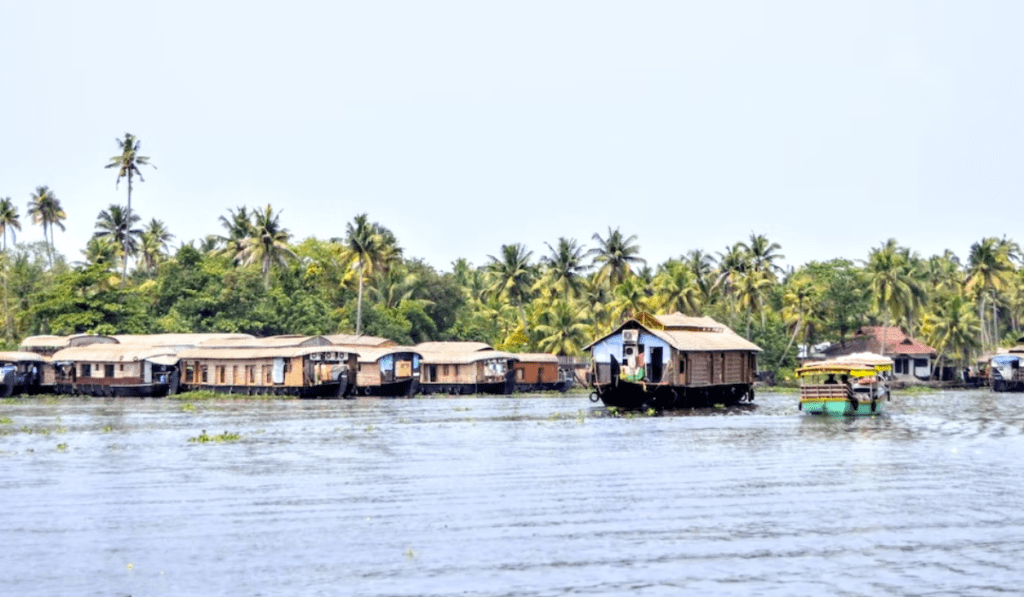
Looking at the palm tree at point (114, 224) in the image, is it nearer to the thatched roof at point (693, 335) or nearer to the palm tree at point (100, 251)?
the palm tree at point (100, 251)

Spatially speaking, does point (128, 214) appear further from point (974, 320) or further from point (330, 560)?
point (330, 560)

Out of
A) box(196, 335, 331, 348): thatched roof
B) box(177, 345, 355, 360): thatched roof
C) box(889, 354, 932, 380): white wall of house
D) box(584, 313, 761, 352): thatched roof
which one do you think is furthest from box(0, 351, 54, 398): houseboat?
box(889, 354, 932, 380): white wall of house

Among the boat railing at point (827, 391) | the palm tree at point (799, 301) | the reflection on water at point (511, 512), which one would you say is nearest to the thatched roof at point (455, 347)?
the palm tree at point (799, 301)

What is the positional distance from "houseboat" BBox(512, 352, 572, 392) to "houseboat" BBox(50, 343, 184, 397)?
2371 centimetres

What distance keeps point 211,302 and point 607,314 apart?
3165cm

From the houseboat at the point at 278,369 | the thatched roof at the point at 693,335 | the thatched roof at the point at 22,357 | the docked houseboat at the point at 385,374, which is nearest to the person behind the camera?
the thatched roof at the point at 693,335

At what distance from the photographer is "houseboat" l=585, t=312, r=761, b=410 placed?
2457 inches

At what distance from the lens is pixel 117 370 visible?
81.4m

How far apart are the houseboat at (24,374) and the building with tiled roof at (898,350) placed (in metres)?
65.6

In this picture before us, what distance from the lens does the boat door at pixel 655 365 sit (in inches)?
2496

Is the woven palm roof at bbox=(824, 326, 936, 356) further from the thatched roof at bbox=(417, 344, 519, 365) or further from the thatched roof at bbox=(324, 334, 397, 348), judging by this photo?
the thatched roof at bbox=(324, 334, 397, 348)

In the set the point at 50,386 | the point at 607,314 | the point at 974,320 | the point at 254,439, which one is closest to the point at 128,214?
the point at 50,386

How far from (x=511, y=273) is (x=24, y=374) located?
40.0 m

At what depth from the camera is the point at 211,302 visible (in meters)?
97.7
